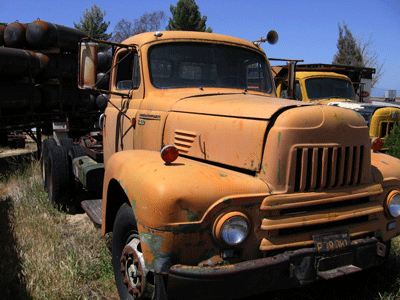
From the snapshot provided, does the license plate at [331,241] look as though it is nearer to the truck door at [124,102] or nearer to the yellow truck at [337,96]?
the truck door at [124,102]

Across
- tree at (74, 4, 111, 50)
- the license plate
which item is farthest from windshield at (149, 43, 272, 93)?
tree at (74, 4, 111, 50)

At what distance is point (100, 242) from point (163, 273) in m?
2.16

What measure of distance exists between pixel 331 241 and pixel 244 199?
70cm

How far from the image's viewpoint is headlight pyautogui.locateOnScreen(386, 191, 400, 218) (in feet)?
9.41

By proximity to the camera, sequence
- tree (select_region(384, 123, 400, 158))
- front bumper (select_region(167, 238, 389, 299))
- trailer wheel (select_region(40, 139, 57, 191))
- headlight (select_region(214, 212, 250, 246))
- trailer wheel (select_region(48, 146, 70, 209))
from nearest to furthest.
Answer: front bumper (select_region(167, 238, 389, 299)) < headlight (select_region(214, 212, 250, 246)) < trailer wheel (select_region(48, 146, 70, 209)) < trailer wheel (select_region(40, 139, 57, 191)) < tree (select_region(384, 123, 400, 158))

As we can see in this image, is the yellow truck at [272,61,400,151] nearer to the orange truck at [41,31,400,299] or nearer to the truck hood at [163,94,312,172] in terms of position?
the truck hood at [163,94,312,172]

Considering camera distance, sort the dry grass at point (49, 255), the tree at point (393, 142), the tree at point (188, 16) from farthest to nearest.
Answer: the tree at point (188, 16), the tree at point (393, 142), the dry grass at point (49, 255)

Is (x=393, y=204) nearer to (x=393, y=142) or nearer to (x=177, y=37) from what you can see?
(x=177, y=37)

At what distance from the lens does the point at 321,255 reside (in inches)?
95.2

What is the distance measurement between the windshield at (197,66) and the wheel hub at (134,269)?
1687 mm

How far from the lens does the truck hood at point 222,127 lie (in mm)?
2566

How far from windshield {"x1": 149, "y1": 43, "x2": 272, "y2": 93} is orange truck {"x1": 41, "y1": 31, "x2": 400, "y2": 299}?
0.30 metres

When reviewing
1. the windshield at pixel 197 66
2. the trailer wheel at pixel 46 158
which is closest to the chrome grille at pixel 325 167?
the windshield at pixel 197 66

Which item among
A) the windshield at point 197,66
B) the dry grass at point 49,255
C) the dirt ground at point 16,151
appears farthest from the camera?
the dirt ground at point 16,151
